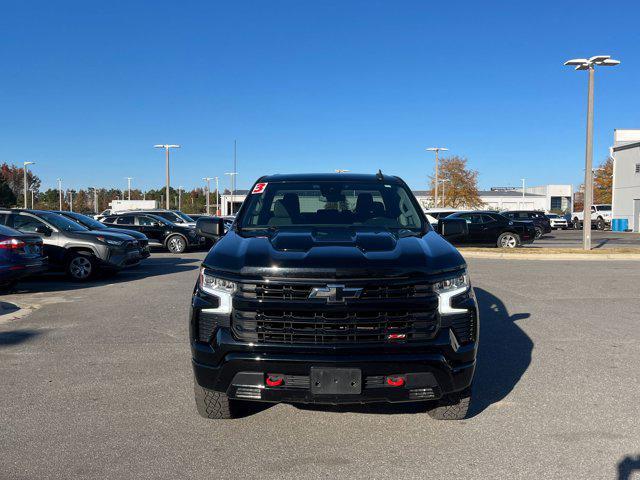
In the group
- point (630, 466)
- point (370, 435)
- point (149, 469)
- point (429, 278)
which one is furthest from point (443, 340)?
point (149, 469)

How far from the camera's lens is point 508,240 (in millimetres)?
23453

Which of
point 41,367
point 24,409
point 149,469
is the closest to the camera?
point 149,469

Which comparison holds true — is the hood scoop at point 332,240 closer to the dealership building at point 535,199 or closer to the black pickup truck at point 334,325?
the black pickup truck at point 334,325

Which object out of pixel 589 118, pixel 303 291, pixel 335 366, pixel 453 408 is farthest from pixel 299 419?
pixel 589 118

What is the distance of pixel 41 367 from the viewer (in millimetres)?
5785

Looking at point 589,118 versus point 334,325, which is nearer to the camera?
point 334,325

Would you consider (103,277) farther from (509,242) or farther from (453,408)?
(509,242)

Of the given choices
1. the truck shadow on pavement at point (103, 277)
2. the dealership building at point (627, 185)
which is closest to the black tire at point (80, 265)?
the truck shadow on pavement at point (103, 277)

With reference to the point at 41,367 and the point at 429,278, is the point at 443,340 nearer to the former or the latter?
the point at 429,278

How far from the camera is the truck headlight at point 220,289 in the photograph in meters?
3.80

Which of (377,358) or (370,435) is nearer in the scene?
(377,358)

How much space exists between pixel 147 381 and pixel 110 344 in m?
1.62

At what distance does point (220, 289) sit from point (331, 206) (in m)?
1.82

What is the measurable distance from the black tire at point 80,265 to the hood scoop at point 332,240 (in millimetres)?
9120
